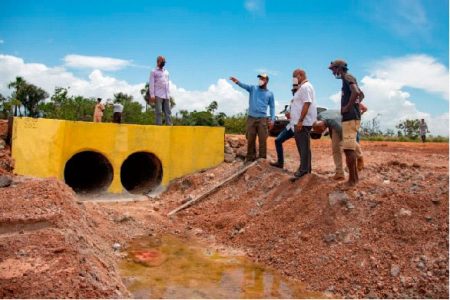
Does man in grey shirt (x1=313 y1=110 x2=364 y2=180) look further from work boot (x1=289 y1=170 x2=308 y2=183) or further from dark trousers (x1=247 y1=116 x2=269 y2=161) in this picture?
dark trousers (x1=247 y1=116 x2=269 y2=161)

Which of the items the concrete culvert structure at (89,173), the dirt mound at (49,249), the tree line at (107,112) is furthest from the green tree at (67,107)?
the dirt mound at (49,249)

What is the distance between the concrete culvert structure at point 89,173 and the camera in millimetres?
10406

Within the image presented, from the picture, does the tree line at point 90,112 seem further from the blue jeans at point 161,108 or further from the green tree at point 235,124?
the blue jeans at point 161,108

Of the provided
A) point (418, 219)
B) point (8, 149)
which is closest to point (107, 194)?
point (8, 149)

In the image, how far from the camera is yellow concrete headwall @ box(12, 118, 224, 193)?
8.91 m

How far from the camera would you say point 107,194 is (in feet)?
32.9

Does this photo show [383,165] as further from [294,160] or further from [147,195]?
[147,195]

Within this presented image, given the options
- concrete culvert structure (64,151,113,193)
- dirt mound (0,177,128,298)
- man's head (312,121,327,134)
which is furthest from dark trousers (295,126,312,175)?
concrete culvert structure (64,151,113,193)

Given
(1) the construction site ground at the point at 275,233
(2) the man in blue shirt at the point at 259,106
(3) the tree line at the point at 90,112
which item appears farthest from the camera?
→ (3) the tree line at the point at 90,112

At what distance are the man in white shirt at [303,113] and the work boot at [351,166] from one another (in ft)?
3.43

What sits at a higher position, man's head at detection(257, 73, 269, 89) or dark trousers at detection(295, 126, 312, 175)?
man's head at detection(257, 73, 269, 89)

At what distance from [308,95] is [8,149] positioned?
227 inches

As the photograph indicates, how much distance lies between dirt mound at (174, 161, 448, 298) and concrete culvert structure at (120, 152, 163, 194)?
3.02 metres

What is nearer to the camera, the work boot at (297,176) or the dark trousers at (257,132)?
the work boot at (297,176)
